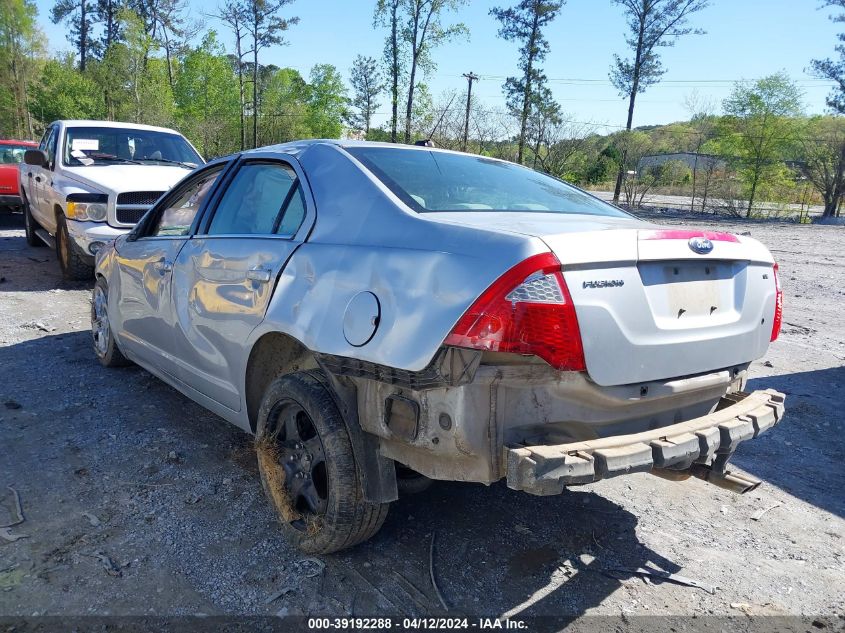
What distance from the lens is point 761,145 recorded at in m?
30.9

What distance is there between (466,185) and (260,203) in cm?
108

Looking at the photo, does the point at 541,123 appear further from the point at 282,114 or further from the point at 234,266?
the point at 234,266

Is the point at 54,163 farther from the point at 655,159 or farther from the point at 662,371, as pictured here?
the point at 655,159

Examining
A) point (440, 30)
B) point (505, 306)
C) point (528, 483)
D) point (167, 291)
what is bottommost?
point (528, 483)

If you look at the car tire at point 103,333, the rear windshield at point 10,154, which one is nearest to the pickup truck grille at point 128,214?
the car tire at point 103,333

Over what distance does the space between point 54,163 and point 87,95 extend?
38.6 m

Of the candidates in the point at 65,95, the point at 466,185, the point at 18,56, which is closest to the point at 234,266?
the point at 466,185

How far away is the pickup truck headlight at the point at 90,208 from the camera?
306 inches

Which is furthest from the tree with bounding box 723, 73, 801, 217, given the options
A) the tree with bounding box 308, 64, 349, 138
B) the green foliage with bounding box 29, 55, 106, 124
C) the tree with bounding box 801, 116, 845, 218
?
the green foliage with bounding box 29, 55, 106, 124

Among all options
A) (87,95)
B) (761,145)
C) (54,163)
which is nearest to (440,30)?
(761,145)

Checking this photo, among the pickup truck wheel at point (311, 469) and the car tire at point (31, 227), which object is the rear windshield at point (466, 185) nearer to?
the pickup truck wheel at point (311, 469)

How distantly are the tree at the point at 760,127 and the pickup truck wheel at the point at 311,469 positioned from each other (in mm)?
30846

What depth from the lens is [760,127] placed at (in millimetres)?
31188

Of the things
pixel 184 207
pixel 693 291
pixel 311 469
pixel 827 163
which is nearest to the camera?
pixel 693 291
